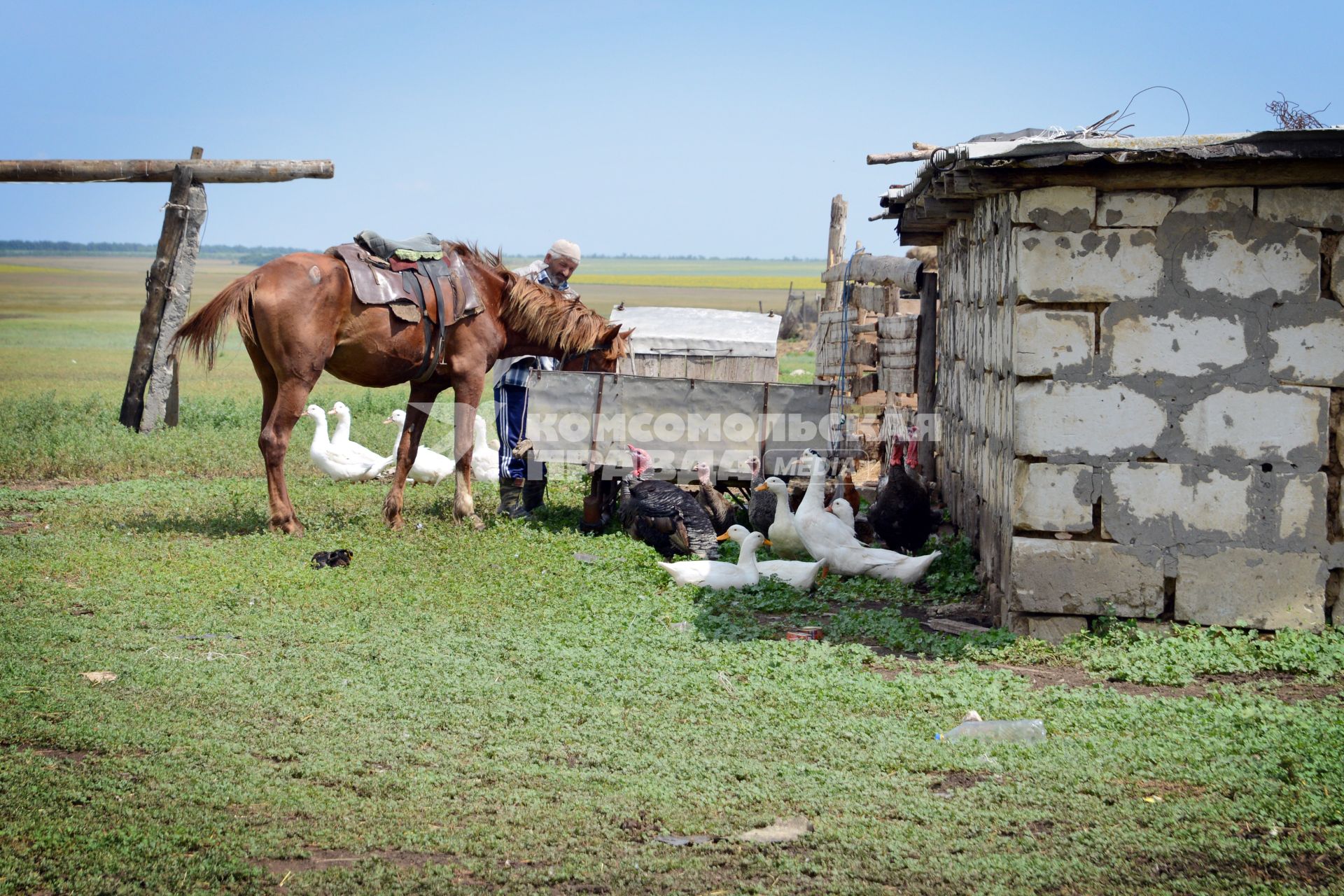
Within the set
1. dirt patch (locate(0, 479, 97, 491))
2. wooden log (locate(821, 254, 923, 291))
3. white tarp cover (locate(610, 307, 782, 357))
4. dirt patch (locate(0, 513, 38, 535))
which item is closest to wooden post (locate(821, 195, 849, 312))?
white tarp cover (locate(610, 307, 782, 357))

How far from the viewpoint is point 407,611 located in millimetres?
7180

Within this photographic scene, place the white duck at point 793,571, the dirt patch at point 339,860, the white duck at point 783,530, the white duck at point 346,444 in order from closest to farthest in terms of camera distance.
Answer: the dirt patch at point 339,860 → the white duck at point 793,571 → the white duck at point 783,530 → the white duck at point 346,444

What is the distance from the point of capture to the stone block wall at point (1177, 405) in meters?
6.25

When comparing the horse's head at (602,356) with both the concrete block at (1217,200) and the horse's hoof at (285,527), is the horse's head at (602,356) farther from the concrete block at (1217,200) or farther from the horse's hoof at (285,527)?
the concrete block at (1217,200)

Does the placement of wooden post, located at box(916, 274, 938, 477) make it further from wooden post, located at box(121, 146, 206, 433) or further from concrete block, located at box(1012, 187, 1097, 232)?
wooden post, located at box(121, 146, 206, 433)

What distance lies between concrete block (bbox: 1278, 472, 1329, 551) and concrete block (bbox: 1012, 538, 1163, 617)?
0.72 meters

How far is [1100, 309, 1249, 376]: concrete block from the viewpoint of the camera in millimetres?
6312

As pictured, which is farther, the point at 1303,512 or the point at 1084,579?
the point at 1084,579

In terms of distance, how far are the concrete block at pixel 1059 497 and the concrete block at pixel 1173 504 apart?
0.11m

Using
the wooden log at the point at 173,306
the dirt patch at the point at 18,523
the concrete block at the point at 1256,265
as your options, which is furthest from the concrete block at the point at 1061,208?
the wooden log at the point at 173,306

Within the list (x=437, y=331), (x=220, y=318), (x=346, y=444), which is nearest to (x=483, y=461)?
(x=346, y=444)

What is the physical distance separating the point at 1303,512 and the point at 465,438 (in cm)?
661

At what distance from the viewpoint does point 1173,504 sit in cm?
638

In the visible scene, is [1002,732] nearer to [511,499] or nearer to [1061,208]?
[1061,208]
